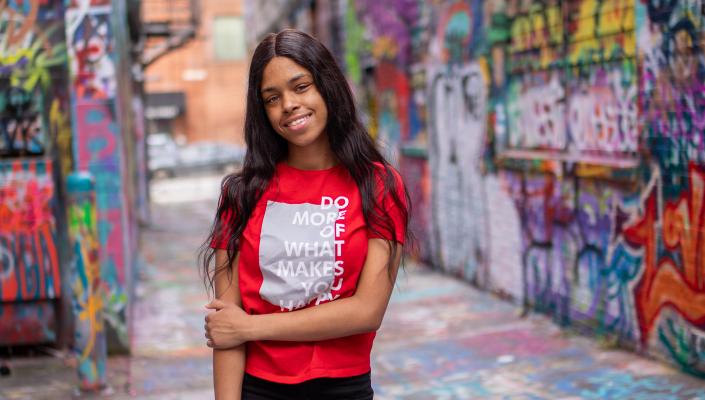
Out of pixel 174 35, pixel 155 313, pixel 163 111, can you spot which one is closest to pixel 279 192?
pixel 155 313

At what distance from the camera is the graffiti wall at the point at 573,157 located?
5.47 metres

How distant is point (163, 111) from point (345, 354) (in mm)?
37736

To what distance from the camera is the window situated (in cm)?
3981

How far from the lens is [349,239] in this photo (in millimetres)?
2350

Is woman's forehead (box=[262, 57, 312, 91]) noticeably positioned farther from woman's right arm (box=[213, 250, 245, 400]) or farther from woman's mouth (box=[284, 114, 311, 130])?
woman's right arm (box=[213, 250, 245, 400])

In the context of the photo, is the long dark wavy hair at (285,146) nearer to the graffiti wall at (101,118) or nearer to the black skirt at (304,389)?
the black skirt at (304,389)

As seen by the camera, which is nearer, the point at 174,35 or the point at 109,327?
the point at 109,327

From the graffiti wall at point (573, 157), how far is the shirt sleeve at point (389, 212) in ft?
11.3

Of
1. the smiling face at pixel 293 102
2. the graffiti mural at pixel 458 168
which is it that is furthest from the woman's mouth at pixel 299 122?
the graffiti mural at pixel 458 168

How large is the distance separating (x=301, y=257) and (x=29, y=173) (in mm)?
4548

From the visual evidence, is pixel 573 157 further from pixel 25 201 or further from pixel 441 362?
pixel 25 201

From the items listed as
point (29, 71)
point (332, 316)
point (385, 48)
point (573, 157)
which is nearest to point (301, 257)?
point (332, 316)

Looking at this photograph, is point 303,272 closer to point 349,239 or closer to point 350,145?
point 349,239

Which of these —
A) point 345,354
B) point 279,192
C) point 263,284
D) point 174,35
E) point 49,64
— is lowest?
point 345,354
